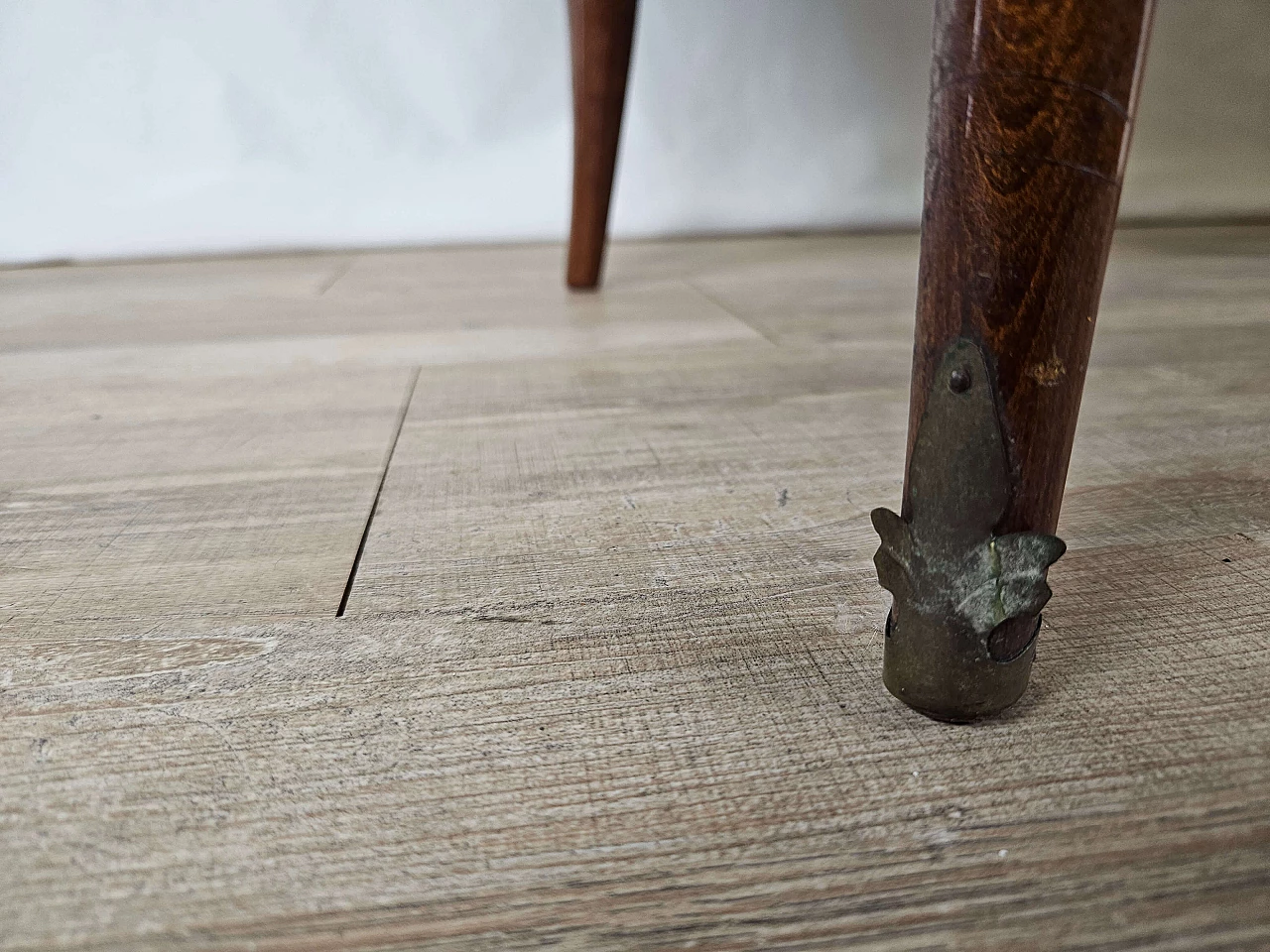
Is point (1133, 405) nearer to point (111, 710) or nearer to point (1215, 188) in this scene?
point (111, 710)

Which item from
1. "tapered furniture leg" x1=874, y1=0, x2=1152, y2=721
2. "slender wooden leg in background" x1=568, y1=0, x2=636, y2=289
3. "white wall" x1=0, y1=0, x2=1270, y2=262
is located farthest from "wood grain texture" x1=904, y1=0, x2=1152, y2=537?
"white wall" x1=0, y1=0, x2=1270, y2=262

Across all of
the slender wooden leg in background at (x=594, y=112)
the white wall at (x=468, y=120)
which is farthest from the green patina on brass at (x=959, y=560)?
the white wall at (x=468, y=120)

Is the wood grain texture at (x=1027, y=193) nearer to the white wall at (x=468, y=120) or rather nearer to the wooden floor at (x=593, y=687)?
the wooden floor at (x=593, y=687)

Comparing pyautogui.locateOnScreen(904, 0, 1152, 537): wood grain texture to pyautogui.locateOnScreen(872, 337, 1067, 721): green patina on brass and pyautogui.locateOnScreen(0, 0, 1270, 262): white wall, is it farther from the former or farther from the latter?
pyautogui.locateOnScreen(0, 0, 1270, 262): white wall

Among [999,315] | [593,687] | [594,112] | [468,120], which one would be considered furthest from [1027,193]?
[468,120]

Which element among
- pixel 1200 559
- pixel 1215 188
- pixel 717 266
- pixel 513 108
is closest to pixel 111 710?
pixel 1200 559

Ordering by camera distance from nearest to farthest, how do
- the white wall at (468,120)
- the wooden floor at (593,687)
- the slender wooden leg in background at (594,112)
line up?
the wooden floor at (593,687) → the slender wooden leg in background at (594,112) → the white wall at (468,120)

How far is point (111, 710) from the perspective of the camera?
0.26 meters

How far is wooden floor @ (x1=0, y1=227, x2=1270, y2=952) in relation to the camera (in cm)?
19

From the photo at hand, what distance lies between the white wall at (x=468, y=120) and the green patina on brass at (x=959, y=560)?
1.07m

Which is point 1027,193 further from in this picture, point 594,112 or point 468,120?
point 468,120

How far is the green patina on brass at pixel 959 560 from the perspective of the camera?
0.72 ft

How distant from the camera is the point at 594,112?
2.64 feet

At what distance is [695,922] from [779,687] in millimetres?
81
